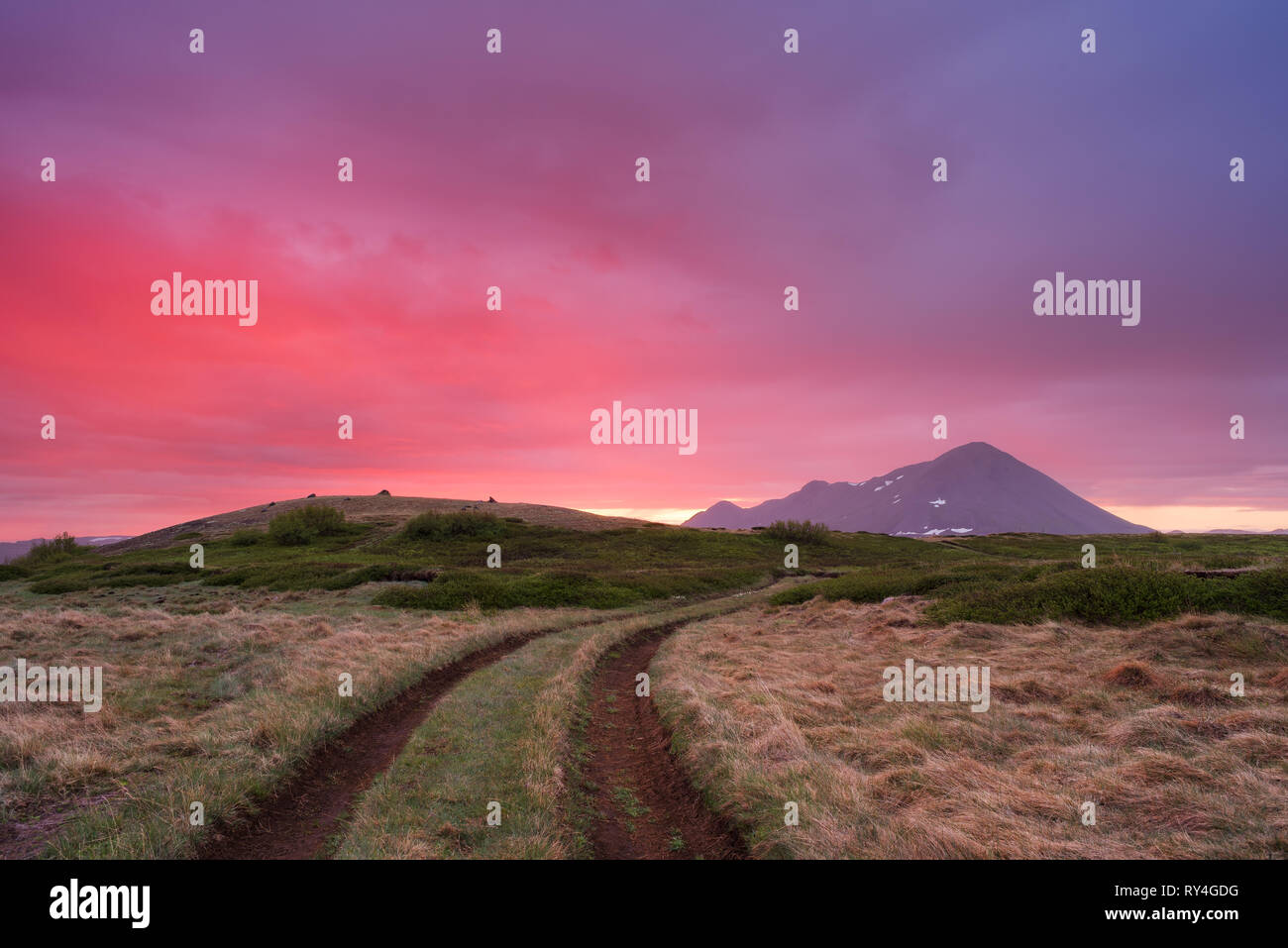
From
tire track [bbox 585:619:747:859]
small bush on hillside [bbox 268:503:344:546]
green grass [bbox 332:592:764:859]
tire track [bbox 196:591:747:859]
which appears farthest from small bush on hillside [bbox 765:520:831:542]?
tire track [bbox 196:591:747:859]

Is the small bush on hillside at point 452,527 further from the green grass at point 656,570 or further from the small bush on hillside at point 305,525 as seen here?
the small bush on hillside at point 305,525

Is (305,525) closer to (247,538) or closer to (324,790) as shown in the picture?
(247,538)

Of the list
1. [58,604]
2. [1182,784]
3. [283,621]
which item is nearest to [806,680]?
[1182,784]

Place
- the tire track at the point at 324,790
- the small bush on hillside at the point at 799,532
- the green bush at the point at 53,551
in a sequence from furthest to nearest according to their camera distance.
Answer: the small bush on hillside at the point at 799,532, the green bush at the point at 53,551, the tire track at the point at 324,790

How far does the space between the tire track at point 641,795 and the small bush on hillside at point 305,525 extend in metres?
85.6

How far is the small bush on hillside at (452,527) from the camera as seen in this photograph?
8794cm

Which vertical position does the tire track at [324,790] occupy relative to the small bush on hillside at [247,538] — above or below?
below

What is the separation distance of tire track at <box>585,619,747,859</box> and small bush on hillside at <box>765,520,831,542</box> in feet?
285

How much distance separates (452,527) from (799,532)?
2237 inches

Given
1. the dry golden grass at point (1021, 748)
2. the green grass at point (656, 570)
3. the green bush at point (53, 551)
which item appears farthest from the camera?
the green bush at point (53, 551)

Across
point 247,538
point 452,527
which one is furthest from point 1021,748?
point 247,538

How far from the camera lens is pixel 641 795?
10.5 m

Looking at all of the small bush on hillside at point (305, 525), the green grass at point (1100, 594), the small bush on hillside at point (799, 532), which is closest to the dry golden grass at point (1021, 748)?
the green grass at point (1100, 594)
